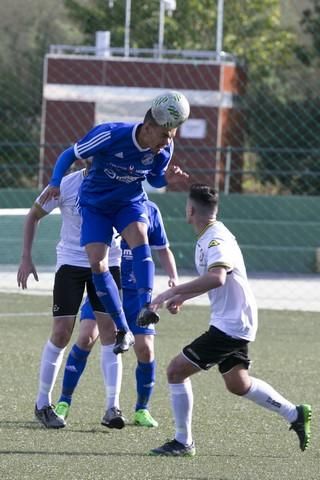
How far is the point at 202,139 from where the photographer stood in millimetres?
27047

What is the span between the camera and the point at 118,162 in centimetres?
762

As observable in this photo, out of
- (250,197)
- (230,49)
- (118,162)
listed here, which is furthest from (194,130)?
(118,162)

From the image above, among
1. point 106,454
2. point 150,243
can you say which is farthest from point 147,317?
point 150,243

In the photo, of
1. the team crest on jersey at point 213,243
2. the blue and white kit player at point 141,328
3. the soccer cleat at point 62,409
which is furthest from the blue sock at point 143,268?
the soccer cleat at point 62,409

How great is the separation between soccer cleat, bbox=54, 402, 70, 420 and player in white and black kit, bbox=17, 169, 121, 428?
11cm

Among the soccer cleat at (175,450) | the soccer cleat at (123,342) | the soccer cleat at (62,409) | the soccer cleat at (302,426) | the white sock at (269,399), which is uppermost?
the soccer cleat at (123,342)

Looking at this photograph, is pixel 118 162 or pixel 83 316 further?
pixel 83 316

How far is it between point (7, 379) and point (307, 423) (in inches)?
133

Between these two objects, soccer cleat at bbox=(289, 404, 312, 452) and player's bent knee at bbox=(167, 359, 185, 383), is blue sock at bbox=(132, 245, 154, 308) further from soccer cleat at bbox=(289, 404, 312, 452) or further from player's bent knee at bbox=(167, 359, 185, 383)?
soccer cleat at bbox=(289, 404, 312, 452)

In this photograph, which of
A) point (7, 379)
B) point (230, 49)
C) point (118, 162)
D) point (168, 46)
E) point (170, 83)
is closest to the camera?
point (118, 162)

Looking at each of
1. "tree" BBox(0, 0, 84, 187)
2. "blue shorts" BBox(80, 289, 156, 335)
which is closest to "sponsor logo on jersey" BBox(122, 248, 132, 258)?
"blue shorts" BBox(80, 289, 156, 335)

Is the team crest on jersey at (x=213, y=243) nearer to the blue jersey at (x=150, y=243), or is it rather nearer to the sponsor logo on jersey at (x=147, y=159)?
the sponsor logo on jersey at (x=147, y=159)

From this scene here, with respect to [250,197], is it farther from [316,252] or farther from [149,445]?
[149,445]

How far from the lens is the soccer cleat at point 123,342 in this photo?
747 centimetres
